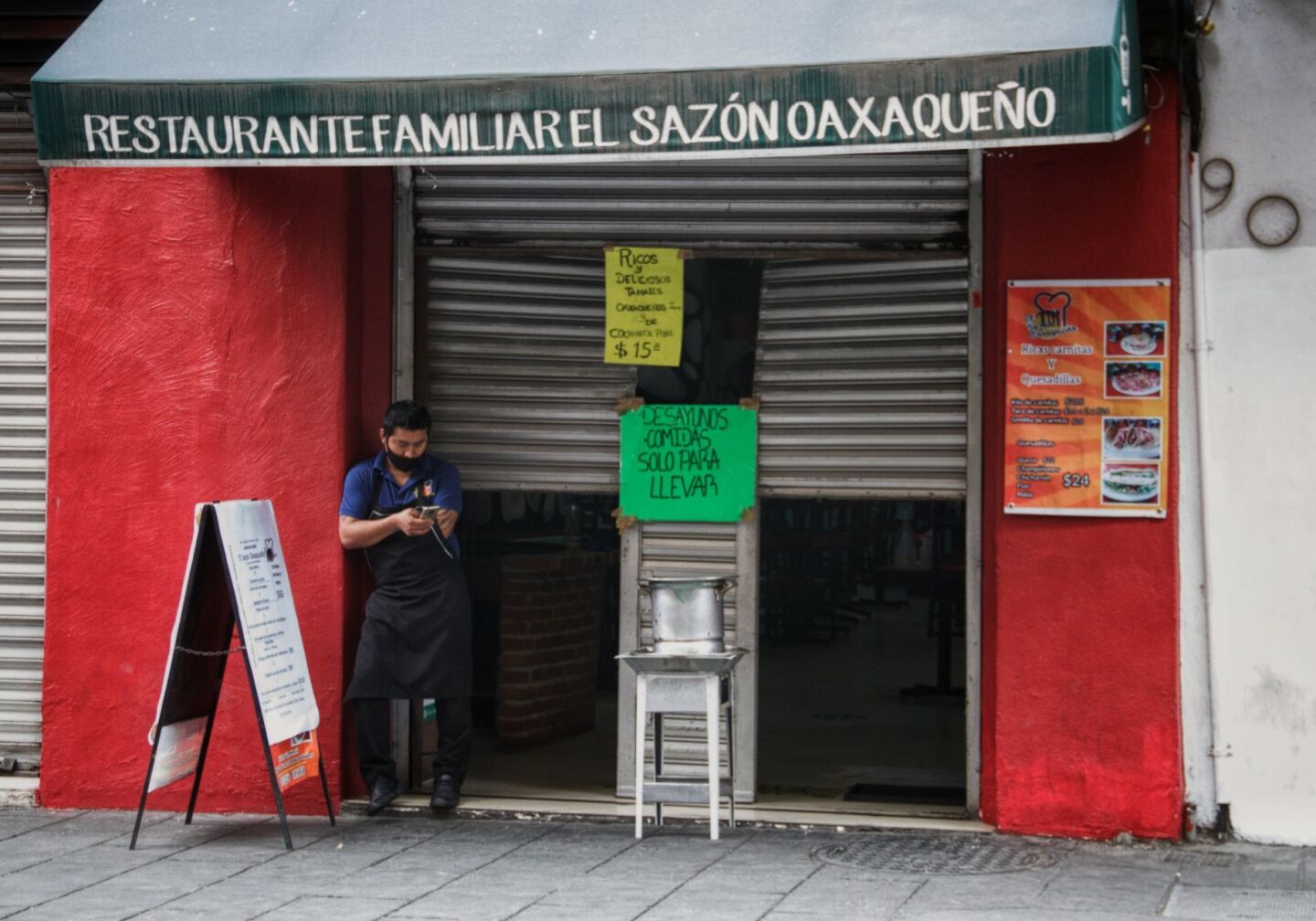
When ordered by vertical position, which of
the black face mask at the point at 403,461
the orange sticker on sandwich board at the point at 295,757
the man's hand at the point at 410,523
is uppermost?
the black face mask at the point at 403,461

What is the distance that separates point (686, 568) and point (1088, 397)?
1.96 metres

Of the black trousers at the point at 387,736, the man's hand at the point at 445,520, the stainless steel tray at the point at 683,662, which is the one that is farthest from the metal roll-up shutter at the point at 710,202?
the black trousers at the point at 387,736

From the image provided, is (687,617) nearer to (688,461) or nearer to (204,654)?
(688,461)

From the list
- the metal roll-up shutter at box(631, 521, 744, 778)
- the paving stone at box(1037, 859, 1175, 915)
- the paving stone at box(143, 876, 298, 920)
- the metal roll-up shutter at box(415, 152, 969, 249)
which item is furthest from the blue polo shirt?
the paving stone at box(1037, 859, 1175, 915)

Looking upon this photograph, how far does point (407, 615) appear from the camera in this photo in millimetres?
7695

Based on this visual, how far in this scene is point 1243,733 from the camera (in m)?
7.01

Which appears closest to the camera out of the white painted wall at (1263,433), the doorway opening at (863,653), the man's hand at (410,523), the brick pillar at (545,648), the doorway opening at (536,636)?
the white painted wall at (1263,433)

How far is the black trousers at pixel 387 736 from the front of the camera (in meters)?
7.68

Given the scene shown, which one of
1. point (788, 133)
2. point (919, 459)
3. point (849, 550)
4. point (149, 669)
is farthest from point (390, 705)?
point (849, 550)

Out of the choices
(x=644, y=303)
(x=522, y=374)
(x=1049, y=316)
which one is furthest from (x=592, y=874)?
(x=1049, y=316)

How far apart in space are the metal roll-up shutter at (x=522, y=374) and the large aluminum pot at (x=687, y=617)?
1.03 m

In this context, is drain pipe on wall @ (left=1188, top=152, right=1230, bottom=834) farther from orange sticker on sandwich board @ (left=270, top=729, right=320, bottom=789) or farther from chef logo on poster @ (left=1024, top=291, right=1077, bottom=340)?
orange sticker on sandwich board @ (left=270, top=729, right=320, bottom=789)

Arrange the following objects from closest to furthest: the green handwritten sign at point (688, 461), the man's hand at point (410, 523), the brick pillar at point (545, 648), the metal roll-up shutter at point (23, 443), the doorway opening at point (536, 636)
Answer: the man's hand at point (410, 523) < the green handwritten sign at point (688, 461) < the metal roll-up shutter at point (23, 443) < the doorway opening at point (536, 636) < the brick pillar at point (545, 648)

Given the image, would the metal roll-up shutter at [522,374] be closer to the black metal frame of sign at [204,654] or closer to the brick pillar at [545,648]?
the black metal frame of sign at [204,654]
